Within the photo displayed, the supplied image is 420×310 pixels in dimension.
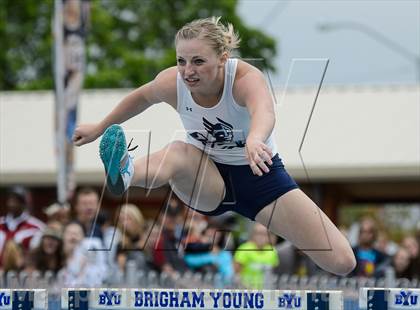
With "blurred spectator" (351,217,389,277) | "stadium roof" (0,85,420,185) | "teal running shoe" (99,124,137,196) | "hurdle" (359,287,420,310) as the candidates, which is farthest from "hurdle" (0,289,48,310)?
"stadium roof" (0,85,420,185)

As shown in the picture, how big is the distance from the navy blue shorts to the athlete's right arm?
1.56 ft

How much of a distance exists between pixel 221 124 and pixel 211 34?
0.47 m

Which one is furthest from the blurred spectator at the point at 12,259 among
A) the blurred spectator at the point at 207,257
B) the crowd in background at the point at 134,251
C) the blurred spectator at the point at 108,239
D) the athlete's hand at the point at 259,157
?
the athlete's hand at the point at 259,157

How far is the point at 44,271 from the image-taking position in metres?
8.91

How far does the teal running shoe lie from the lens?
16.8ft

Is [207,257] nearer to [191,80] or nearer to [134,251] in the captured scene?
[134,251]

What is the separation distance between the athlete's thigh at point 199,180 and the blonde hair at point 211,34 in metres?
0.59

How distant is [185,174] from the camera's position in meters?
5.45

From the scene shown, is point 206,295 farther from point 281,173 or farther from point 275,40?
point 275,40

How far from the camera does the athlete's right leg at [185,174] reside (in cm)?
536

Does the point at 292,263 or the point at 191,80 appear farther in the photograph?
the point at 292,263

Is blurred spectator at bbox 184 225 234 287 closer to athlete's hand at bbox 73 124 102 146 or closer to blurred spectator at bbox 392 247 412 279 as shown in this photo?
blurred spectator at bbox 392 247 412 279

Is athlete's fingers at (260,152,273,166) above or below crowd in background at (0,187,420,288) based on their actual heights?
above

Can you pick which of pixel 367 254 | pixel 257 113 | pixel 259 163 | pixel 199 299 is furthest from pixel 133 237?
pixel 259 163
